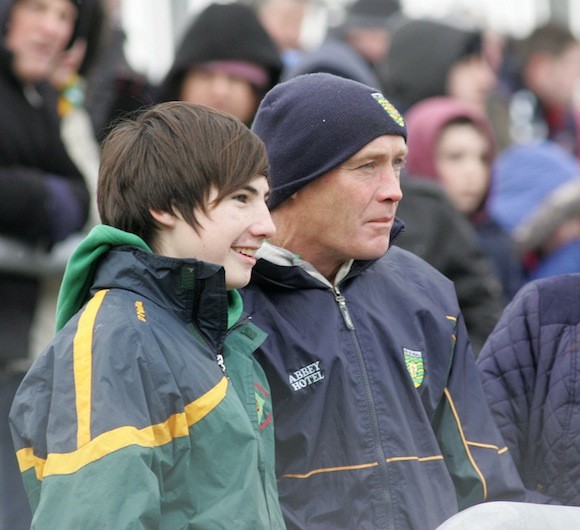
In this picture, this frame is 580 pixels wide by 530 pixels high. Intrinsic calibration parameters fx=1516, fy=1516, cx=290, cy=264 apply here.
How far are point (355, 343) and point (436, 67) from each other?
4.76m

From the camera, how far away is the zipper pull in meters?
3.75

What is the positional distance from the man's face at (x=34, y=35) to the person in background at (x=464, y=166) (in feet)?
6.01

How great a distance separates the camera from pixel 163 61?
10.3 metres

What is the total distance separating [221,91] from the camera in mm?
6434

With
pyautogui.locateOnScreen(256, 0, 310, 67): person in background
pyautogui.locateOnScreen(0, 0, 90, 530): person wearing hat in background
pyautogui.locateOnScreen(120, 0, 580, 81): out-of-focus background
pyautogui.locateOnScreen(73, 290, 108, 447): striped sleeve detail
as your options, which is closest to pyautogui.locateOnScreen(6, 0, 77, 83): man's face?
pyautogui.locateOnScreen(0, 0, 90, 530): person wearing hat in background

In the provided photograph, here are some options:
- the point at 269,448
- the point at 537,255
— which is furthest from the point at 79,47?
the point at 269,448

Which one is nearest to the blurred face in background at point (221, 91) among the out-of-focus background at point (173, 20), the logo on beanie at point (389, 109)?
the out-of-focus background at point (173, 20)

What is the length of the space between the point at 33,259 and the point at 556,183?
3.36m

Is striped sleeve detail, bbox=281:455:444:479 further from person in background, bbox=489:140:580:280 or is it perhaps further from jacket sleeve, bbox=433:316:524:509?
person in background, bbox=489:140:580:280

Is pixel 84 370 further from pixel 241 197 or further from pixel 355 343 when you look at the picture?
pixel 355 343

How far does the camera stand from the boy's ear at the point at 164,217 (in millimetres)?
3406

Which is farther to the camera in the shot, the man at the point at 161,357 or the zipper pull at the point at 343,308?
the zipper pull at the point at 343,308

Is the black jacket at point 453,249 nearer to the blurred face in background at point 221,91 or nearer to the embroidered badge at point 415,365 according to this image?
the blurred face in background at point 221,91

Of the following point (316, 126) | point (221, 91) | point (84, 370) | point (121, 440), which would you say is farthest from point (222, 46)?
point (121, 440)
